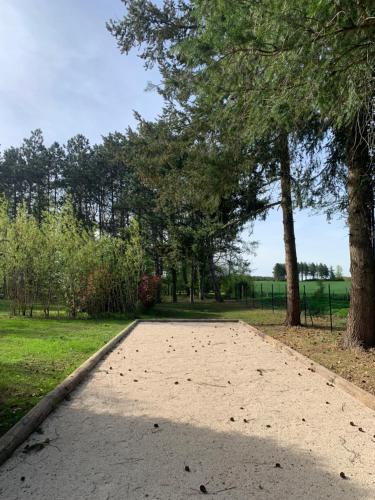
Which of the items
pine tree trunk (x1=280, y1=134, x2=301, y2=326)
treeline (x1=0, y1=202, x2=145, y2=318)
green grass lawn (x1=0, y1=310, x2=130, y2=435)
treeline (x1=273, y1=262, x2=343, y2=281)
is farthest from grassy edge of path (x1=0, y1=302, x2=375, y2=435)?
treeline (x1=273, y1=262, x2=343, y2=281)

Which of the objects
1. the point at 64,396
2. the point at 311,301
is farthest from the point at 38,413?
the point at 311,301

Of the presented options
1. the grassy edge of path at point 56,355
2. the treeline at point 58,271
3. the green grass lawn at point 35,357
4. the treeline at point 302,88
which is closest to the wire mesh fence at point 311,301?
the grassy edge of path at point 56,355

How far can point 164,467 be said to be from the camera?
2988 millimetres

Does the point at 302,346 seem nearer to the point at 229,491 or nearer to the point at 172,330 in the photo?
the point at 172,330

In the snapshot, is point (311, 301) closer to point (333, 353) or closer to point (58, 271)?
point (58, 271)

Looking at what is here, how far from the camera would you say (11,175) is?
39.1 metres

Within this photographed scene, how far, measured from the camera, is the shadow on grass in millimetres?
2639

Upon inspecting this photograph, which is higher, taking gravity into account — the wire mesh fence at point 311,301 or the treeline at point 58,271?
the treeline at point 58,271

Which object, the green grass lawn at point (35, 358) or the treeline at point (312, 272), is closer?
the green grass lawn at point (35, 358)

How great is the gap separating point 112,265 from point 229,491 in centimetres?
1431

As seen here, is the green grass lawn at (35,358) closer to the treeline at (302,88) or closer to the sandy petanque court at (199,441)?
the sandy petanque court at (199,441)

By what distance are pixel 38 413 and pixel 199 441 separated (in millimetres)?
1584

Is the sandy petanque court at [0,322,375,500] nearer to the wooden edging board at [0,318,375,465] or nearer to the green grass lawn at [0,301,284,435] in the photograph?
the wooden edging board at [0,318,375,465]

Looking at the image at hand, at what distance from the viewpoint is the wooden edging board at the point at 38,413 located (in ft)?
10.6
